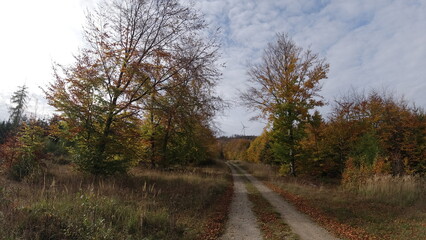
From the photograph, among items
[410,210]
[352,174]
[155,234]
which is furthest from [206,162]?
[155,234]

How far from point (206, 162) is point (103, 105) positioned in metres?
31.4

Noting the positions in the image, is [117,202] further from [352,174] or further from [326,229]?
[352,174]

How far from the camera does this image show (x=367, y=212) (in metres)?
9.57

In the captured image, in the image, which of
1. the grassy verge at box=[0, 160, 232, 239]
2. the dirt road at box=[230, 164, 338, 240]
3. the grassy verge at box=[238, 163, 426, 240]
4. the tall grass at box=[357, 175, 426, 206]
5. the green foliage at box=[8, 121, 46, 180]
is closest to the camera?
the grassy verge at box=[0, 160, 232, 239]

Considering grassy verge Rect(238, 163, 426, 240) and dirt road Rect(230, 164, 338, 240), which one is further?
grassy verge Rect(238, 163, 426, 240)

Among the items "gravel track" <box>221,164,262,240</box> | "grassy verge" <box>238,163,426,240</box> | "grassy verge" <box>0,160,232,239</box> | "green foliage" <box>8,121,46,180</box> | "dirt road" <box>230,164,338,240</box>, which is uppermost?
"green foliage" <box>8,121,46,180</box>

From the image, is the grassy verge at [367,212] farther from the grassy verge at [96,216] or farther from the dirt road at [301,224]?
the grassy verge at [96,216]

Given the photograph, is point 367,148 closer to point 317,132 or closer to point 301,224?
point 317,132

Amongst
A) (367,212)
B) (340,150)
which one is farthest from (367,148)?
(367,212)

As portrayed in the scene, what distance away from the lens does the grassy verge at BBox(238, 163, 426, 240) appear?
7.30 m

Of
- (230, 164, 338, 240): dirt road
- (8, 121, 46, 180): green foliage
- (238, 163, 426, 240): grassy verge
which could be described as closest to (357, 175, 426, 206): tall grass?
(238, 163, 426, 240): grassy verge

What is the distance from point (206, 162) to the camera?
42.0 m

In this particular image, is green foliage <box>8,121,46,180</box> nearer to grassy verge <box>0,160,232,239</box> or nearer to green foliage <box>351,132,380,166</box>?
grassy verge <box>0,160,232,239</box>

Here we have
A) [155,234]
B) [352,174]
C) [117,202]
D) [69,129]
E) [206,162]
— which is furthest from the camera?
[206,162]
